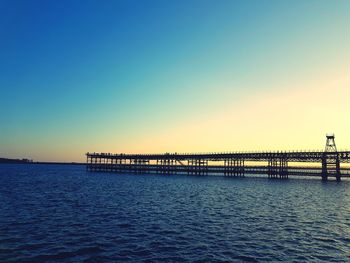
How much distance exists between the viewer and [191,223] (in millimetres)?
25703

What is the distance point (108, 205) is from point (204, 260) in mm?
21908

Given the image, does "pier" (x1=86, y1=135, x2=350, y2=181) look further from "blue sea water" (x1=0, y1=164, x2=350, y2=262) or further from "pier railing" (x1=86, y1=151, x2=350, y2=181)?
"blue sea water" (x1=0, y1=164, x2=350, y2=262)

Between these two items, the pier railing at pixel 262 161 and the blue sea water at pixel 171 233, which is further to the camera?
the pier railing at pixel 262 161

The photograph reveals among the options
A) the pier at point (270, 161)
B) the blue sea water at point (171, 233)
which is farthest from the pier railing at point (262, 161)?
Answer: the blue sea water at point (171, 233)

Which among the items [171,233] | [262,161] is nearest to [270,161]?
[262,161]

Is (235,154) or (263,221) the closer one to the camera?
(263,221)

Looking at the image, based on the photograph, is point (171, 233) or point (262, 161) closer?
point (171, 233)

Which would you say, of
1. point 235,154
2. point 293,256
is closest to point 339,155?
point 235,154

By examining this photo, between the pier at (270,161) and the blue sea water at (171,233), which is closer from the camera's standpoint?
the blue sea water at (171,233)

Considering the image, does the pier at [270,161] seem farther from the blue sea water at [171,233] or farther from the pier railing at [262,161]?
the blue sea water at [171,233]

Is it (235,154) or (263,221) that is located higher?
(235,154)

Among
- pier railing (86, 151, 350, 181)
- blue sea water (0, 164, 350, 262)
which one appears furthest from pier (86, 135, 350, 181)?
blue sea water (0, 164, 350, 262)

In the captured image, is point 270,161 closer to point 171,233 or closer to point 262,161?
point 262,161

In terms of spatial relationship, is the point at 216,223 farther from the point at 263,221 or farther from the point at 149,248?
the point at 149,248
